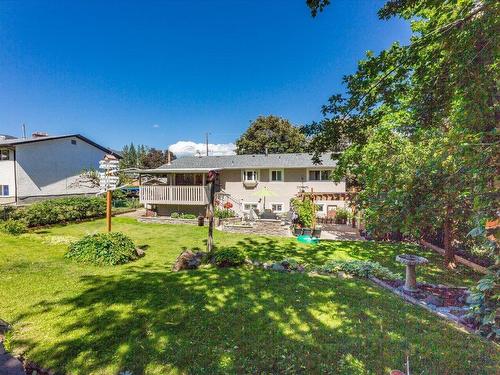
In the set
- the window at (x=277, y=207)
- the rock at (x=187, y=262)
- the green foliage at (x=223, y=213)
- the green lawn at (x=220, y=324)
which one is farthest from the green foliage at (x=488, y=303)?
the window at (x=277, y=207)

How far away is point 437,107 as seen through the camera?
336 cm

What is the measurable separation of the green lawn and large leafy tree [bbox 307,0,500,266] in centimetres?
191

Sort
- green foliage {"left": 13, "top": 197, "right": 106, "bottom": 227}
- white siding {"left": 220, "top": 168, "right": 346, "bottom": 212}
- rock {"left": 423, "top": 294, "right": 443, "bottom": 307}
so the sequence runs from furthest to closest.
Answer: white siding {"left": 220, "top": 168, "right": 346, "bottom": 212} → green foliage {"left": 13, "top": 197, "right": 106, "bottom": 227} → rock {"left": 423, "top": 294, "right": 443, "bottom": 307}

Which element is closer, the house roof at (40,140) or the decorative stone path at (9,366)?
the decorative stone path at (9,366)

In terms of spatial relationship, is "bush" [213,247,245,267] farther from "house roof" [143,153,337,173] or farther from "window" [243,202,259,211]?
"window" [243,202,259,211]

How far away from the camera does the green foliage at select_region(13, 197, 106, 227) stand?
14.2 m

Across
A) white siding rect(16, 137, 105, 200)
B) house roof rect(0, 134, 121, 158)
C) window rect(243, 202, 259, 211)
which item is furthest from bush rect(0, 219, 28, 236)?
window rect(243, 202, 259, 211)

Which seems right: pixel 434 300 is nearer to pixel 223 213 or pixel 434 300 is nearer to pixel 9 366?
pixel 9 366

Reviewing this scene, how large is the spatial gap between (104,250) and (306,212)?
10.4 meters

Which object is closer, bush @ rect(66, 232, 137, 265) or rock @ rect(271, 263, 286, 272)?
rock @ rect(271, 263, 286, 272)

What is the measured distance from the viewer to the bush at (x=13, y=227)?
1220 cm

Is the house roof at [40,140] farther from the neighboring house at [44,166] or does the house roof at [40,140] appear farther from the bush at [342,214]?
the bush at [342,214]

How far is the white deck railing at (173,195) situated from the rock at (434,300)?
1472 centimetres

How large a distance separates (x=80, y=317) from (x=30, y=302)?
1.57 meters
